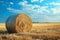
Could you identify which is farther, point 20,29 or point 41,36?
point 20,29

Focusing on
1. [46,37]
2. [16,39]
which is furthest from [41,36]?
[16,39]

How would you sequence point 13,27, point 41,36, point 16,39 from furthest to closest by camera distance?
point 13,27 < point 41,36 < point 16,39

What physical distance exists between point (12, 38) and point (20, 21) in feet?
13.5

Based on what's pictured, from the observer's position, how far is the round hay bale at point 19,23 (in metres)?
14.6

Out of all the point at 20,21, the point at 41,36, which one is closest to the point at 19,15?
the point at 20,21

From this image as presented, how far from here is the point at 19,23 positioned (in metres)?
14.9

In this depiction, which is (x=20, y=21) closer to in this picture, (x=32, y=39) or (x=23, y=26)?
(x=23, y=26)

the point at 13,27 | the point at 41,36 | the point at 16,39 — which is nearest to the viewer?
the point at 16,39

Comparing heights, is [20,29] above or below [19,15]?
below

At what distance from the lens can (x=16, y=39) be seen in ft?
35.3

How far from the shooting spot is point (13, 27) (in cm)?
1459

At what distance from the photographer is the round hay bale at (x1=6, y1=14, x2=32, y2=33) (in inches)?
575

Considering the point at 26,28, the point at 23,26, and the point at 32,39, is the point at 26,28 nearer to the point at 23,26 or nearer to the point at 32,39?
the point at 23,26

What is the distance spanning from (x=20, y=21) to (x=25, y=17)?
1.78 ft
